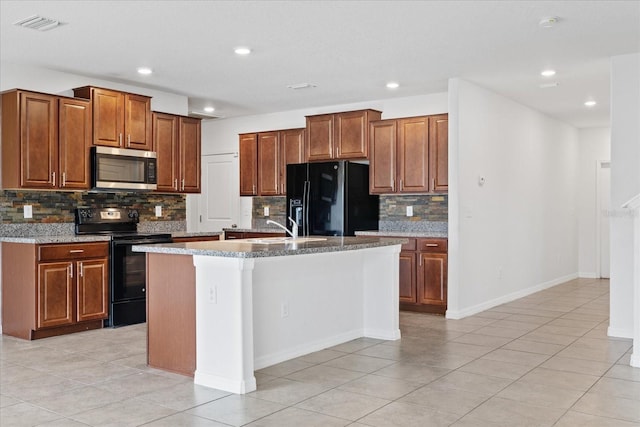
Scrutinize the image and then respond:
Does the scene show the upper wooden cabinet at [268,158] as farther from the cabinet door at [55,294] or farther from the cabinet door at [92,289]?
the cabinet door at [55,294]

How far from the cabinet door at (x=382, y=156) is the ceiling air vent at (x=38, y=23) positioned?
3.90 m

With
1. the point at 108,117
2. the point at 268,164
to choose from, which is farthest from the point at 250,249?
the point at 268,164

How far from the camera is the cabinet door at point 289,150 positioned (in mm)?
8055

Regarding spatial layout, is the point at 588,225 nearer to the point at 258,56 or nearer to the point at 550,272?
the point at 550,272

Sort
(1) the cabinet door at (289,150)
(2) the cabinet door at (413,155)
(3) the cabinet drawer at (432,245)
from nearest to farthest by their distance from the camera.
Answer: (3) the cabinet drawer at (432,245), (2) the cabinet door at (413,155), (1) the cabinet door at (289,150)

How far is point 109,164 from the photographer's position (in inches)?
237

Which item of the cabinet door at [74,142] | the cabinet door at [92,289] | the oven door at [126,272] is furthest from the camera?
the oven door at [126,272]

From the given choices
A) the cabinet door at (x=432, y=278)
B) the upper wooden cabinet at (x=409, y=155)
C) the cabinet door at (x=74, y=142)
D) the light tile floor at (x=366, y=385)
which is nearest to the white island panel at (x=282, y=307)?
the light tile floor at (x=366, y=385)

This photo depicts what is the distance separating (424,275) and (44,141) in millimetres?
4151

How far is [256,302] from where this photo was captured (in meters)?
4.21

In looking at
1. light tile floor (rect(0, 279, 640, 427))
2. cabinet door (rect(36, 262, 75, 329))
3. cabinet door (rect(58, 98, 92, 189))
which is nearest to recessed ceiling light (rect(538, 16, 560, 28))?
light tile floor (rect(0, 279, 640, 427))

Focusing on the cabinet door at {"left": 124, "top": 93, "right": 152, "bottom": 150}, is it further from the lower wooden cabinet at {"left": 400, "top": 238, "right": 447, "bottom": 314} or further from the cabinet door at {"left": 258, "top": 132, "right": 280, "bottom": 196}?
the lower wooden cabinet at {"left": 400, "top": 238, "right": 447, "bottom": 314}

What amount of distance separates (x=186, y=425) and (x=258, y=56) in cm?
344

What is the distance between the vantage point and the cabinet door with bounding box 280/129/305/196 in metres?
8.05
